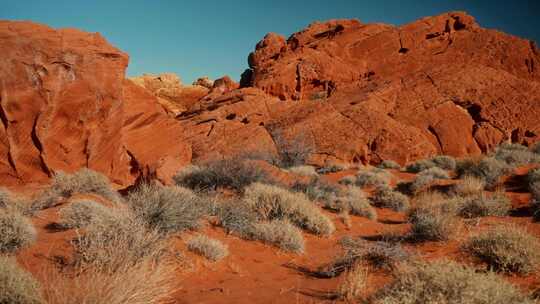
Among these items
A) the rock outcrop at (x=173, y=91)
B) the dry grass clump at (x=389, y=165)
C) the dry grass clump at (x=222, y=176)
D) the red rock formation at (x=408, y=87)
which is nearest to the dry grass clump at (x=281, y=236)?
the dry grass clump at (x=222, y=176)

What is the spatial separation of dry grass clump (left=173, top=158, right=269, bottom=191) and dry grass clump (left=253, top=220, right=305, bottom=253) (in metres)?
3.29

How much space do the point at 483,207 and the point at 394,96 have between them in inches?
686

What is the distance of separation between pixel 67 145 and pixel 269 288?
6.60 metres

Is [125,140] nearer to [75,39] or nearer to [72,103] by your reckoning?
[72,103]

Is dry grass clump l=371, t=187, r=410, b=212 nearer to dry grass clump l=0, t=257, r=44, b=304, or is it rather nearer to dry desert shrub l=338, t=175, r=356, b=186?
dry desert shrub l=338, t=175, r=356, b=186

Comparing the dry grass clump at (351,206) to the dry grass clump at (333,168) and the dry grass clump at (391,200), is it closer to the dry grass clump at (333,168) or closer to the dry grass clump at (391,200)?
the dry grass clump at (391,200)

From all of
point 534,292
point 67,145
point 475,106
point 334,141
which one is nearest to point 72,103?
point 67,145

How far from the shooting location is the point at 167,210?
5.96 meters

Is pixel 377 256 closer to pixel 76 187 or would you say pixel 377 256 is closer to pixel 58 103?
pixel 76 187

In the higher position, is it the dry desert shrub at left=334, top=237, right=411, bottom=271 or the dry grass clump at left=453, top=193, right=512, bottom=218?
the dry grass clump at left=453, top=193, right=512, bottom=218

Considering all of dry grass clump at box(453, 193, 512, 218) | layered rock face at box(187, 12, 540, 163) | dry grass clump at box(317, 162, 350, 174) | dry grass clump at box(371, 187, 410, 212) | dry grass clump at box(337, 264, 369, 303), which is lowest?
dry grass clump at box(337, 264, 369, 303)

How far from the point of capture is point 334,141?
71.8 feet

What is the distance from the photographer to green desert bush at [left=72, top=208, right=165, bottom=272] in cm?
373

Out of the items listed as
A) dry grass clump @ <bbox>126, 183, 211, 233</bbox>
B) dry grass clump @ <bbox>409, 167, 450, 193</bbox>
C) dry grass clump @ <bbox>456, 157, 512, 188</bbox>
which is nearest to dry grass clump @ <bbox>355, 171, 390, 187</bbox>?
A: dry grass clump @ <bbox>409, 167, 450, 193</bbox>
